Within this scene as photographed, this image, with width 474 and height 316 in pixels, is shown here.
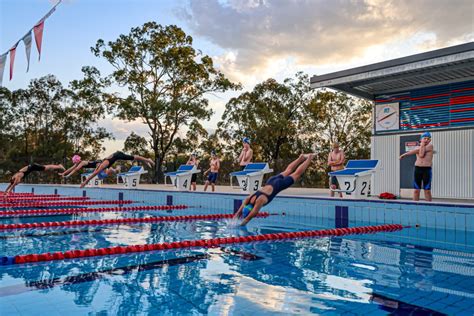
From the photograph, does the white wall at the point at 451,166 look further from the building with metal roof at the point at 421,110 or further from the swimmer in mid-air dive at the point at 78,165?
the swimmer in mid-air dive at the point at 78,165

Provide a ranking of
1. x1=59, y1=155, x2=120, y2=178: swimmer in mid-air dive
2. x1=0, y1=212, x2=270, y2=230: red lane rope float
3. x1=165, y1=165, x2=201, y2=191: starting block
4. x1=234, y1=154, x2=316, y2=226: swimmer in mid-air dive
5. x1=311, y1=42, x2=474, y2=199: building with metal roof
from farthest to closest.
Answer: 1. x1=165, y1=165, x2=201, y2=191: starting block
2. x1=59, y1=155, x2=120, y2=178: swimmer in mid-air dive
3. x1=311, y1=42, x2=474, y2=199: building with metal roof
4. x1=0, y1=212, x2=270, y2=230: red lane rope float
5. x1=234, y1=154, x2=316, y2=226: swimmer in mid-air dive

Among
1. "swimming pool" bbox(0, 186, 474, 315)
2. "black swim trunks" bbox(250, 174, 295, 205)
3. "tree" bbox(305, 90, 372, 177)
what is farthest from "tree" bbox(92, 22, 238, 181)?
"black swim trunks" bbox(250, 174, 295, 205)

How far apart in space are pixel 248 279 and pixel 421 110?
878 centimetres

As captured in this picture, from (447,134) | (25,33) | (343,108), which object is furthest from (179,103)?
(447,134)

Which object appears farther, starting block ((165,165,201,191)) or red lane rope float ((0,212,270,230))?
starting block ((165,165,201,191))

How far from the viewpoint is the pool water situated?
3123mm

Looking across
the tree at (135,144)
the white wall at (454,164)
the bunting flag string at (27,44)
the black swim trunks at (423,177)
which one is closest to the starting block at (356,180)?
the black swim trunks at (423,177)

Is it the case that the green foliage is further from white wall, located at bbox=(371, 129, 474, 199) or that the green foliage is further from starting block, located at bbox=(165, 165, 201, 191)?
white wall, located at bbox=(371, 129, 474, 199)

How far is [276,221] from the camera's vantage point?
8930 millimetres

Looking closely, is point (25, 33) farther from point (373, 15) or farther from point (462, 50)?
point (373, 15)

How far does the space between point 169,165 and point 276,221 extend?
587 inches

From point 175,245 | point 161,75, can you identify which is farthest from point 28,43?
point 161,75

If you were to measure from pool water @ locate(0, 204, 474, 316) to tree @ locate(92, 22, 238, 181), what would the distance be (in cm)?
1614

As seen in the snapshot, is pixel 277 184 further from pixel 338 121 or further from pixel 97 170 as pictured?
pixel 338 121
